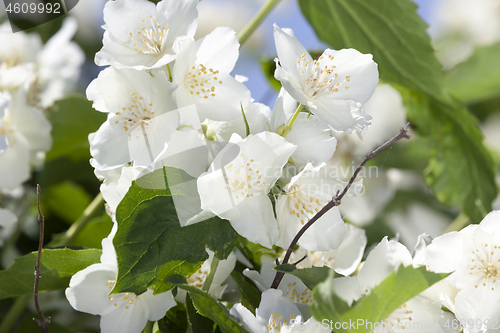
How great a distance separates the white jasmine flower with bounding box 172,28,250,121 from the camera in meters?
0.43

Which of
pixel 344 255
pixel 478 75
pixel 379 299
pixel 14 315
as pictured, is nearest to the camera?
pixel 379 299

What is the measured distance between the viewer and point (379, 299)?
351 mm

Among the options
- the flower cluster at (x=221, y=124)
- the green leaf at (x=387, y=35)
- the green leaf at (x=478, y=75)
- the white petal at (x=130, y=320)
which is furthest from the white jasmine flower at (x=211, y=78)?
the green leaf at (x=478, y=75)

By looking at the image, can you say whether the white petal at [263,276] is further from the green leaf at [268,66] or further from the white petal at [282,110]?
the green leaf at [268,66]

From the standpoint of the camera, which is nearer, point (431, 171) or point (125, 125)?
point (125, 125)

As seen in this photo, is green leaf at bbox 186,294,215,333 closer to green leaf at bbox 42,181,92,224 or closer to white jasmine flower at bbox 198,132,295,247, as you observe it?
white jasmine flower at bbox 198,132,295,247

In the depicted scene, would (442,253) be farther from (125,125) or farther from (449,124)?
(449,124)

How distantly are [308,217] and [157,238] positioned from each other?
0.15 m

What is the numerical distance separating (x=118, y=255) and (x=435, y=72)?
23.8 inches

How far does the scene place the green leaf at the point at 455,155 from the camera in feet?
2.67

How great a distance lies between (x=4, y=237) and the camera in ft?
2.98

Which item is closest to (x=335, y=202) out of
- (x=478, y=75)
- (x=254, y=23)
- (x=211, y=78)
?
(x=211, y=78)

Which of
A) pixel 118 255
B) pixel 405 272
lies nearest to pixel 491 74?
pixel 405 272

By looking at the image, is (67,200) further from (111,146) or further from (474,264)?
(474,264)
